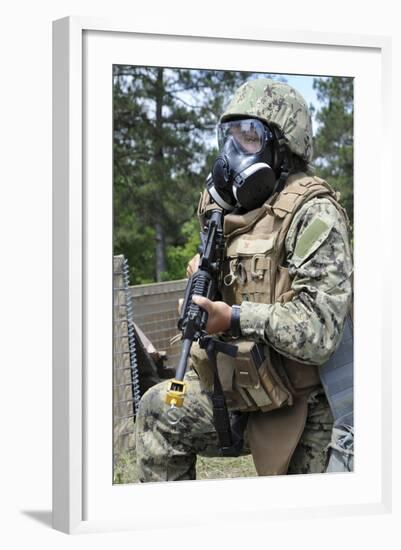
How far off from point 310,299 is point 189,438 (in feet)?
3.30

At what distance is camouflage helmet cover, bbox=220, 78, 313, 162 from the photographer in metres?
5.70

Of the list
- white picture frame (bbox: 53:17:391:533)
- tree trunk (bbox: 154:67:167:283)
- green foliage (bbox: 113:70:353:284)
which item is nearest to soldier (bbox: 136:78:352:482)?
white picture frame (bbox: 53:17:391:533)

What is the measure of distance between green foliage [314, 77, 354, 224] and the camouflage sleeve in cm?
56

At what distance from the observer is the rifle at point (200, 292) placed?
5.38 metres

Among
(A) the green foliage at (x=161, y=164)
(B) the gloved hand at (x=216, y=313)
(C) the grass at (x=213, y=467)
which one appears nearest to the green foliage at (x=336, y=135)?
(A) the green foliage at (x=161, y=164)

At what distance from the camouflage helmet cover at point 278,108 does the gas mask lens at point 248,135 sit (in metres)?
0.04

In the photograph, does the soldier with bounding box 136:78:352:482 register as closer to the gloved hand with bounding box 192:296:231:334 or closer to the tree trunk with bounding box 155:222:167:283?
the gloved hand with bounding box 192:296:231:334

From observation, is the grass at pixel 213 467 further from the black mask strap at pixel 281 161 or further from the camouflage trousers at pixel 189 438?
the black mask strap at pixel 281 161

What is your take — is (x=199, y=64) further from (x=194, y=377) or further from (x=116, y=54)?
(x=194, y=377)

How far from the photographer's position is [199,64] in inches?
219

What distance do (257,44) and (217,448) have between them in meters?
2.07

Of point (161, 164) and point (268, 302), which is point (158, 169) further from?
point (268, 302)

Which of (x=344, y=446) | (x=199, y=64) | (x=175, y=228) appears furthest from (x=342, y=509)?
(x=175, y=228)

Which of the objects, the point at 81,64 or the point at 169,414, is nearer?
the point at 81,64
